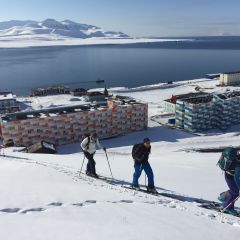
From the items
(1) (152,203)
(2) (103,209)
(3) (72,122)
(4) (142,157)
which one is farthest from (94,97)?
(2) (103,209)

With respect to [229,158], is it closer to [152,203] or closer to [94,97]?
[152,203]

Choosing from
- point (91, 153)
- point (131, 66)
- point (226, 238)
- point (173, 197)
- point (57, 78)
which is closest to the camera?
point (226, 238)

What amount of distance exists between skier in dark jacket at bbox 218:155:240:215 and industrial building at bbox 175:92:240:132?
37.1 metres

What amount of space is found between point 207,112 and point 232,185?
38.7 meters

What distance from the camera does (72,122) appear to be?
1622 inches

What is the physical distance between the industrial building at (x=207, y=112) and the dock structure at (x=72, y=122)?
16.2 ft

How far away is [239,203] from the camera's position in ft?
31.0

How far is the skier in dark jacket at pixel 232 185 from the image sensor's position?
8207mm

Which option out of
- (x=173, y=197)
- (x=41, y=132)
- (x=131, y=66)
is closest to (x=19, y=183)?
(x=173, y=197)

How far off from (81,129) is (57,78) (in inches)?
2942

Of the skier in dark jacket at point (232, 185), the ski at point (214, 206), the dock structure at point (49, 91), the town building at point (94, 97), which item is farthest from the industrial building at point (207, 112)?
the dock structure at point (49, 91)

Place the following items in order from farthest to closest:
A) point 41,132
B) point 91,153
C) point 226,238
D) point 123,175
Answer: point 41,132, point 123,175, point 91,153, point 226,238

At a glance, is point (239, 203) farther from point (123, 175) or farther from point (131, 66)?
point (131, 66)

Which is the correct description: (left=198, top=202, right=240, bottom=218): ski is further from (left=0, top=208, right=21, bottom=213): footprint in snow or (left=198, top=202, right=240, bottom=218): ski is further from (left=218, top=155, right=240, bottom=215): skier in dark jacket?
(left=0, top=208, right=21, bottom=213): footprint in snow
